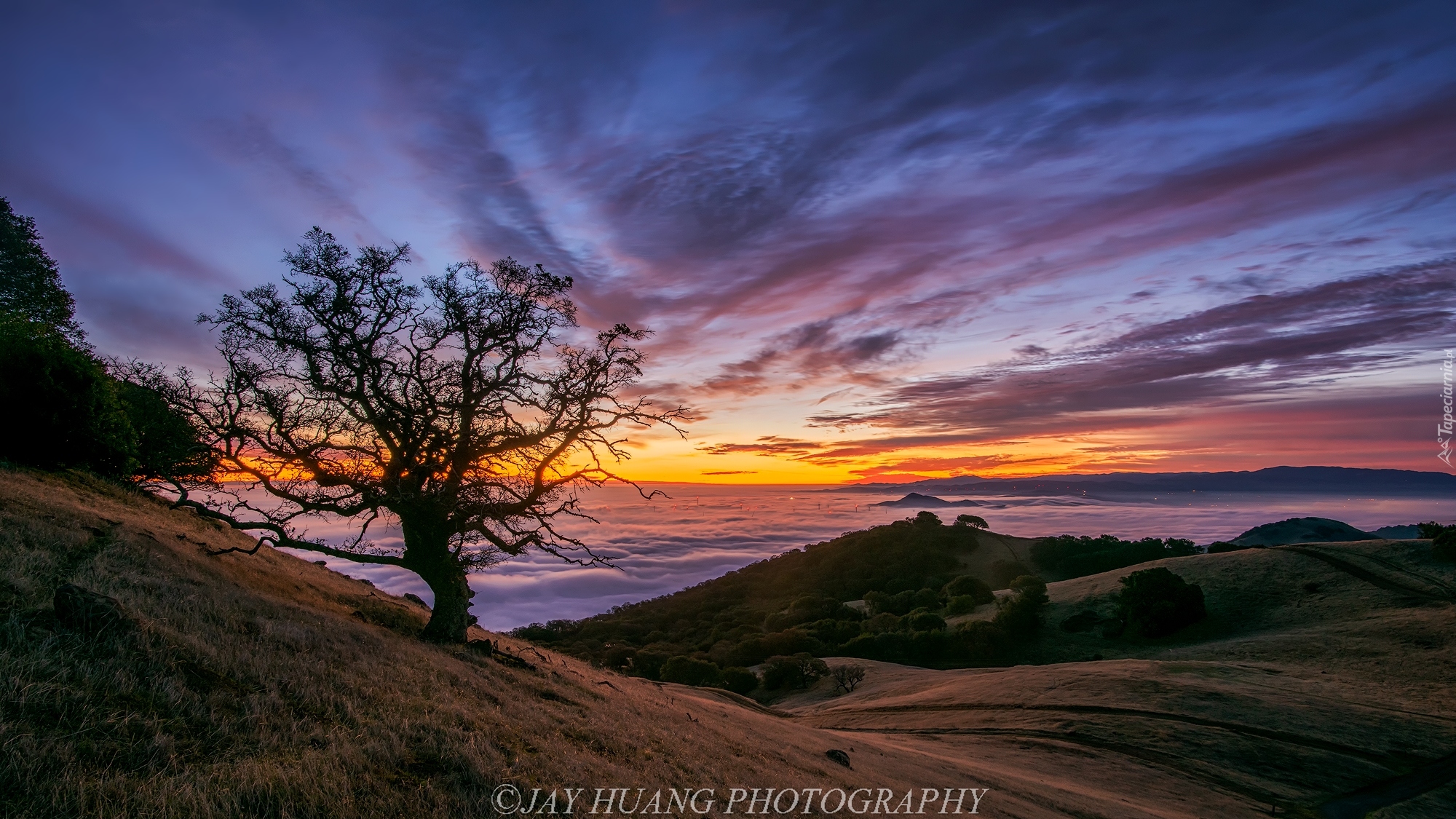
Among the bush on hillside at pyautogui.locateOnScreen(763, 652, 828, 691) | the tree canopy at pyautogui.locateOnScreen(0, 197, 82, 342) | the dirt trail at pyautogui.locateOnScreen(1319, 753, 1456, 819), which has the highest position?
the tree canopy at pyautogui.locateOnScreen(0, 197, 82, 342)

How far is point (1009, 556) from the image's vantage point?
88938 millimetres

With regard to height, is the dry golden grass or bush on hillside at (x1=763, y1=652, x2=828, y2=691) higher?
the dry golden grass

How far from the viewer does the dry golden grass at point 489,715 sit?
5.21 m

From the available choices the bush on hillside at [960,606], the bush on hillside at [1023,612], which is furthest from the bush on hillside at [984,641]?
the bush on hillside at [960,606]

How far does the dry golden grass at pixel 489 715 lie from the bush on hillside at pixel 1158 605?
7679 mm

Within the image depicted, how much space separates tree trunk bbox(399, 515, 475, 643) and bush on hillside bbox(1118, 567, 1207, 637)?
4991cm

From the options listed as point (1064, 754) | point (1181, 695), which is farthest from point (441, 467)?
point (1181, 695)

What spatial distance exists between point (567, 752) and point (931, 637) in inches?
1928

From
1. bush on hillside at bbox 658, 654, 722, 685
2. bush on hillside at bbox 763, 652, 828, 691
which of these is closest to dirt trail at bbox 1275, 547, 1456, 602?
bush on hillside at bbox 763, 652, 828, 691

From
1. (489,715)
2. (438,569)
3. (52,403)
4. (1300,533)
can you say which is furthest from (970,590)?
(1300,533)

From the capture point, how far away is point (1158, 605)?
43.8 metres

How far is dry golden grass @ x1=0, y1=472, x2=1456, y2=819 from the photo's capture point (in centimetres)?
521

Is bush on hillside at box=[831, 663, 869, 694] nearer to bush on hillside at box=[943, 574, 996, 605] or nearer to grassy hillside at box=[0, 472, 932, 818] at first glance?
bush on hillside at box=[943, 574, 996, 605]

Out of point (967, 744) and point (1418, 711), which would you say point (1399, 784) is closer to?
point (1418, 711)
